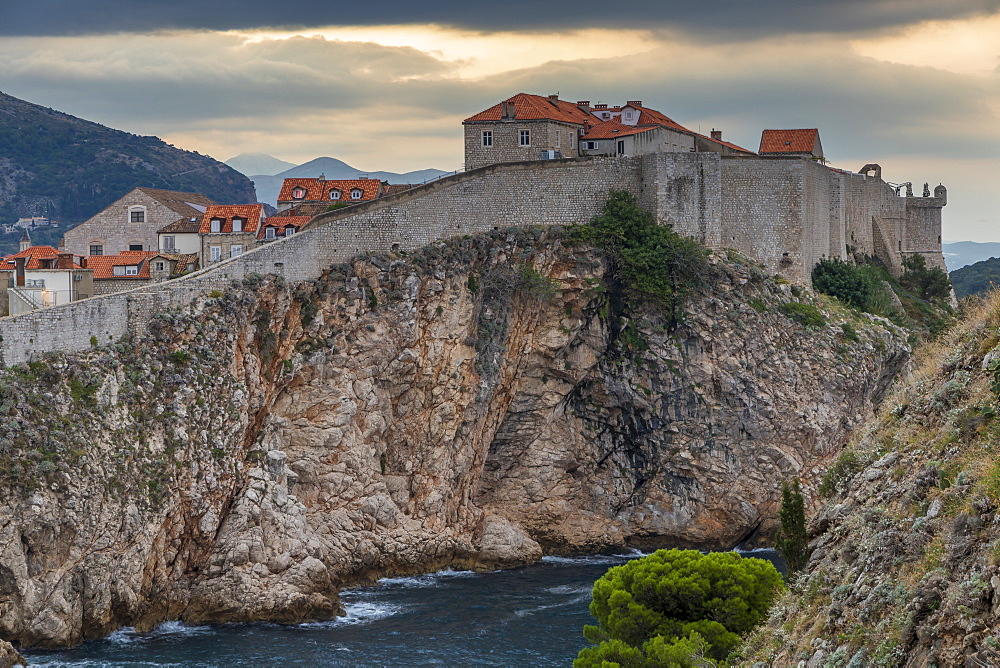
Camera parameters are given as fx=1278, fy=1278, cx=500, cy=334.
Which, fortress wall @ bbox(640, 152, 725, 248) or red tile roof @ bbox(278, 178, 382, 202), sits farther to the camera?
red tile roof @ bbox(278, 178, 382, 202)

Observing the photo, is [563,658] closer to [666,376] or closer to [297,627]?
[297,627]

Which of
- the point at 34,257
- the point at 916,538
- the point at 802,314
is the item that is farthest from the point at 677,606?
the point at 34,257

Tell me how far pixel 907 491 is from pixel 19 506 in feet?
99.3

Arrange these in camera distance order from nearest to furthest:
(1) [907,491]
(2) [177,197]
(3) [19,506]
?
(1) [907,491]
(3) [19,506]
(2) [177,197]

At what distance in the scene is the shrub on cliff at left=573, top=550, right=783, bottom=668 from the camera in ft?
100

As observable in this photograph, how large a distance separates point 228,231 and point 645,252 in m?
19.0

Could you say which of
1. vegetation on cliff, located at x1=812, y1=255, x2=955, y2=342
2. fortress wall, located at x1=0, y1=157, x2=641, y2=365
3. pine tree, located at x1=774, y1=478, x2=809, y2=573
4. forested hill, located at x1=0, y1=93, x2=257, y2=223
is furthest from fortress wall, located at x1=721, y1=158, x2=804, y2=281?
forested hill, located at x1=0, y1=93, x2=257, y2=223

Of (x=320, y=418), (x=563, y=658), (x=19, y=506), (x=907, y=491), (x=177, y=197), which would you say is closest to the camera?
(x=907, y=491)

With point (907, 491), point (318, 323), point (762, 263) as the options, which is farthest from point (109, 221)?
point (907, 491)

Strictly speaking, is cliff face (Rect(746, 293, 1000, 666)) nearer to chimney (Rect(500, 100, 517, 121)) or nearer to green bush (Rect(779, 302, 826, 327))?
green bush (Rect(779, 302, 826, 327))

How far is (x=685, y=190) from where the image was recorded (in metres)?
57.1

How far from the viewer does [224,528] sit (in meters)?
45.3

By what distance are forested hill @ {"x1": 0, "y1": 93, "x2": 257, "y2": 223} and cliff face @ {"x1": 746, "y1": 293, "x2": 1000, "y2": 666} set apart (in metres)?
120

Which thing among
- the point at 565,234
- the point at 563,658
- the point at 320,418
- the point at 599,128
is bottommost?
the point at 563,658
